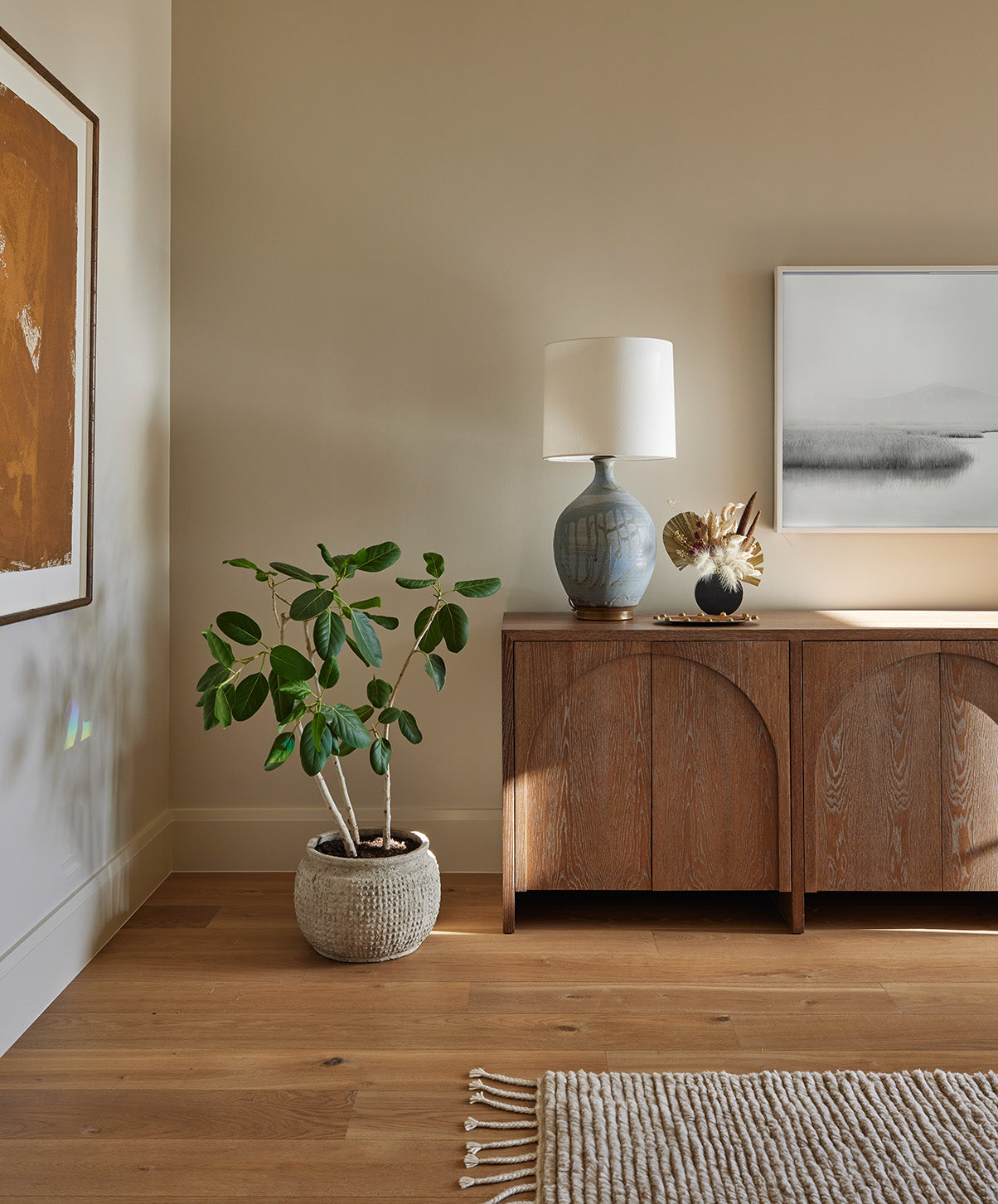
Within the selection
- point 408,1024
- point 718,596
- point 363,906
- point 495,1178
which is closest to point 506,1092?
point 495,1178

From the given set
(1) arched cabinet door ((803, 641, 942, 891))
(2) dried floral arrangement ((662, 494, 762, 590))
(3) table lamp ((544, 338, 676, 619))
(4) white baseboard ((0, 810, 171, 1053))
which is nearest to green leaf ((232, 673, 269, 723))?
(4) white baseboard ((0, 810, 171, 1053))

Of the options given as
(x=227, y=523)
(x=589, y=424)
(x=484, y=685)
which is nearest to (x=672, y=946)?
(x=484, y=685)

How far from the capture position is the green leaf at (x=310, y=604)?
2010 mm

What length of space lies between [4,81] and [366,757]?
70.8 inches

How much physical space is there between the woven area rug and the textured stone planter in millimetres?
509

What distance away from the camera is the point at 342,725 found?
2.03 meters

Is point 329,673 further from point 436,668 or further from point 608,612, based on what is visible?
point 608,612

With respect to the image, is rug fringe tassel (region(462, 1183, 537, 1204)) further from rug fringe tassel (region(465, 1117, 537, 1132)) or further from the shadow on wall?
the shadow on wall

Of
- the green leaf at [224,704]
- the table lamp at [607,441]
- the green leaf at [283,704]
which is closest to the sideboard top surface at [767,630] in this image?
the table lamp at [607,441]

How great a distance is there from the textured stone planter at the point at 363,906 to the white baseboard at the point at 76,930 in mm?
465

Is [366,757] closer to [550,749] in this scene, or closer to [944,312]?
[550,749]

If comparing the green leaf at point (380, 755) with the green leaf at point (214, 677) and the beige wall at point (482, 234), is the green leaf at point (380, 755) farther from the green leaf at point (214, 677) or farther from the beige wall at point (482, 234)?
the beige wall at point (482, 234)

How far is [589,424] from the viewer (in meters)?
2.38

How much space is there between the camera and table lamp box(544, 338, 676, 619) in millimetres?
2375
